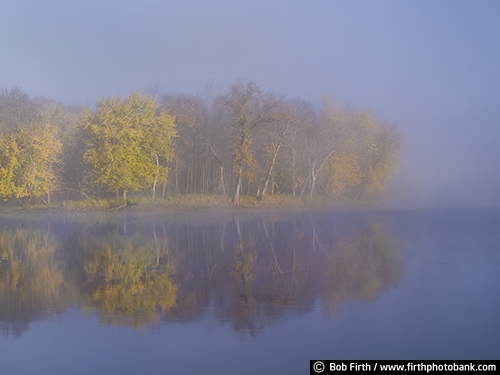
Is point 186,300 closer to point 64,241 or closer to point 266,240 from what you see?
point 266,240

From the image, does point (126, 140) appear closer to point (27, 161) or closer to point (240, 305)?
point (27, 161)

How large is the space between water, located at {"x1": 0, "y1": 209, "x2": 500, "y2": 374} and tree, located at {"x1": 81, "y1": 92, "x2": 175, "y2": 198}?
908 inches

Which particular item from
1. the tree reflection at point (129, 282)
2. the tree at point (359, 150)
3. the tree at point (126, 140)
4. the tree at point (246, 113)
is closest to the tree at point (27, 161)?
the tree at point (126, 140)

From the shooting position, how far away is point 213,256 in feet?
47.3

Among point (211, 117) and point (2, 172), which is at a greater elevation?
point (211, 117)

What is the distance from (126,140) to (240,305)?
109ft

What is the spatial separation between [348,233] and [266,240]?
4.11 meters

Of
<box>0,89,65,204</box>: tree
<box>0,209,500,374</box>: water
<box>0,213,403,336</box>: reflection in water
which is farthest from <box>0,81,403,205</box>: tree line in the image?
<box>0,209,500,374</box>: water

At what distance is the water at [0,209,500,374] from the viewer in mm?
6410

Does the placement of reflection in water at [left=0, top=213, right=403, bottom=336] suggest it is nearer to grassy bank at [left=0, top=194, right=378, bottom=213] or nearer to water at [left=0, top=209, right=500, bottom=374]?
water at [left=0, top=209, right=500, bottom=374]

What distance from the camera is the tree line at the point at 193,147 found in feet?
129

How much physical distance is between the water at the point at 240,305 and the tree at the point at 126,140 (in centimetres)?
2306

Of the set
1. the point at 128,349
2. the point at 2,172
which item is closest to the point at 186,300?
the point at 128,349

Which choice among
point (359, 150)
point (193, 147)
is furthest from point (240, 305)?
point (359, 150)
